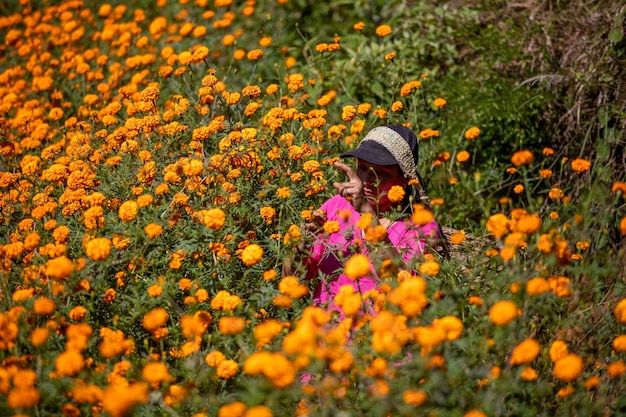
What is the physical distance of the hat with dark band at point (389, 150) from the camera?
114 inches

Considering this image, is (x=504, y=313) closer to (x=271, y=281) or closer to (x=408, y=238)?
(x=408, y=238)

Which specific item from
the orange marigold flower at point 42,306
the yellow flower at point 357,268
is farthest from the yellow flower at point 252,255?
the orange marigold flower at point 42,306

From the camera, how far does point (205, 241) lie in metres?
2.78

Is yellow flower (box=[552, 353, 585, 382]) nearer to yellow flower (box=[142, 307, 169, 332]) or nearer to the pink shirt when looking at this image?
the pink shirt

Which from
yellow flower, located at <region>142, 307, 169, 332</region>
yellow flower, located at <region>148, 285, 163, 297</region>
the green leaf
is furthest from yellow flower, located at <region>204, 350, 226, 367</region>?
the green leaf

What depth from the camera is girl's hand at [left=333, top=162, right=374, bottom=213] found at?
2891mm

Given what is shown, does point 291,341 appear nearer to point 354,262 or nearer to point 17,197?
point 354,262

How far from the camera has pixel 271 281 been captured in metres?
2.89

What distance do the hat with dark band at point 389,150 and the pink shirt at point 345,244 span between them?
252 millimetres

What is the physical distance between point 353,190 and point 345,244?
269 mm

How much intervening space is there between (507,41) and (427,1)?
1019 millimetres

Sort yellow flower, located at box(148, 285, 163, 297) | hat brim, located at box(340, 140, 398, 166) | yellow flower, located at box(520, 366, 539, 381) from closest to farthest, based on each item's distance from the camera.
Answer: yellow flower, located at box(520, 366, 539, 381) → yellow flower, located at box(148, 285, 163, 297) → hat brim, located at box(340, 140, 398, 166)

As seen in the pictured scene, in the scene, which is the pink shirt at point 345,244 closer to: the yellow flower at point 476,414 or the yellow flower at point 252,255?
the yellow flower at point 252,255

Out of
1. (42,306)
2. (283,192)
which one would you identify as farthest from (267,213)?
Answer: (42,306)
